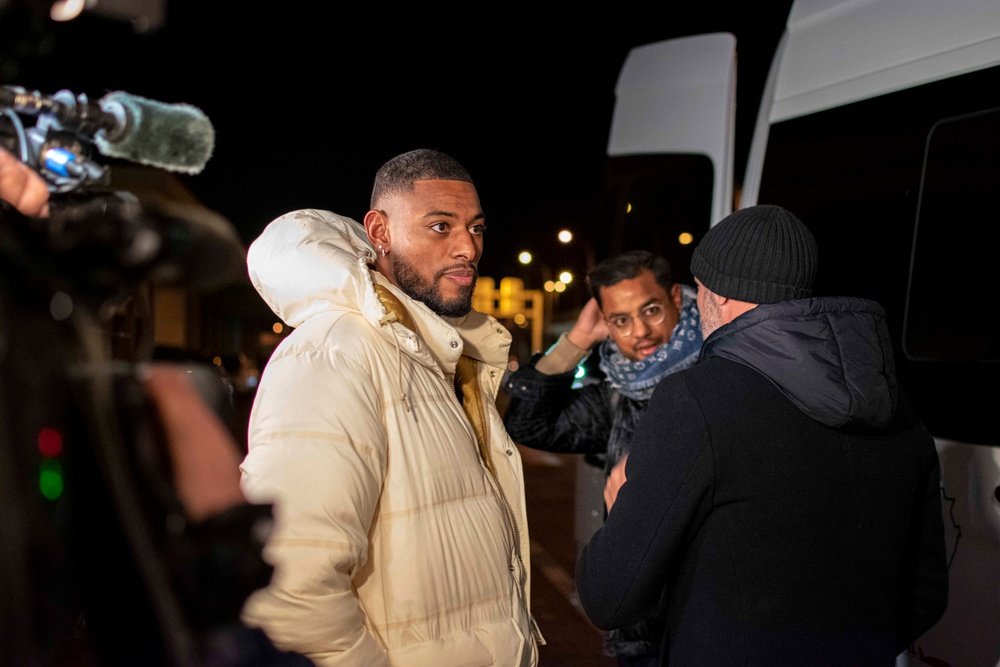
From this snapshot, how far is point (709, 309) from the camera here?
2.24m

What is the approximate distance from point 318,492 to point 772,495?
94cm

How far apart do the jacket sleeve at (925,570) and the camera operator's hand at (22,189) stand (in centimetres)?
207

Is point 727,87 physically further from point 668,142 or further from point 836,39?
point 836,39

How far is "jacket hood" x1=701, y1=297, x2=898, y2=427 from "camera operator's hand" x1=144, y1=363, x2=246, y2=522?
4.44 ft

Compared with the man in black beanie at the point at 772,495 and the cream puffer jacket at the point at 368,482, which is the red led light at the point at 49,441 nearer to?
the cream puffer jacket at the point at 368,482

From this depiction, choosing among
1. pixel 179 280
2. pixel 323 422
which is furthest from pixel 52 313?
pixel 323 422

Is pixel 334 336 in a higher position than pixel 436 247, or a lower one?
lower

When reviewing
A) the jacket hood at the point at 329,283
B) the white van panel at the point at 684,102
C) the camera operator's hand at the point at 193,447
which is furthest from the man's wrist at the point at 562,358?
the camera operator's hand at the point at 193,447

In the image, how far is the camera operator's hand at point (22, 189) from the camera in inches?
34.2

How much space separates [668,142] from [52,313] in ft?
14.7

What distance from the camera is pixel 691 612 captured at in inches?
78.4

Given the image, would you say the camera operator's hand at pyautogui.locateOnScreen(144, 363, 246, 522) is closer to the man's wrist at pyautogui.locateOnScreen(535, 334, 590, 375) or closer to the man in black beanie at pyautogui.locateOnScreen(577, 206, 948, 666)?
the man in black beanie at pyautogui.locateOnScreen(577, 206, 948, 666)

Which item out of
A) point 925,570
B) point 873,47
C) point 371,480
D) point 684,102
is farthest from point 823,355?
point 684,102

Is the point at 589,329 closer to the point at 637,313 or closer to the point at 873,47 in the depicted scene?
the point at 637,313
